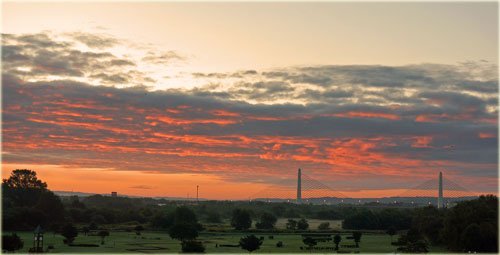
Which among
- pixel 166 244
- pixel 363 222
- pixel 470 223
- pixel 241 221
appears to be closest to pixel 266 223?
pixel 241 221

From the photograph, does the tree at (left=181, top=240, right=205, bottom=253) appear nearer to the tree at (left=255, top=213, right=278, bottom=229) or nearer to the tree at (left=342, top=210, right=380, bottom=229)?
the tree at (left=255, top=213, right=278, bottom=229)

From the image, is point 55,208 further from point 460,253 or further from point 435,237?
point 460,253

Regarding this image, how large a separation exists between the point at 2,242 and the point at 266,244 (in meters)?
43.6

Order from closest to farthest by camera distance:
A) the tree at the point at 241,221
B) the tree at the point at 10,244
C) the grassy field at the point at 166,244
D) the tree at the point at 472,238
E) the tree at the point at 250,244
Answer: the tree at the point at 10,244
the tree at the point at 250,244
the grassy field at the point at 166,244
the tree at the point at 472,238
the tree at the point at 241,221

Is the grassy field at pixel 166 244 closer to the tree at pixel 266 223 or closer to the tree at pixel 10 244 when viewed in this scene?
the tree at pixel 10 244

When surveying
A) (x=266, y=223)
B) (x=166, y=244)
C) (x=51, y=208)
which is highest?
(x=51, y=208)

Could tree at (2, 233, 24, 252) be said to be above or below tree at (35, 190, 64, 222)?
below

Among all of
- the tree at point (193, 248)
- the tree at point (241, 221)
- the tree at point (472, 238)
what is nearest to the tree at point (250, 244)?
the tree at point (193, 248)

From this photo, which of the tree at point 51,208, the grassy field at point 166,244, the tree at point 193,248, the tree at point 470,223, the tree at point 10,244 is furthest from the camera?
the tree at point 51,208

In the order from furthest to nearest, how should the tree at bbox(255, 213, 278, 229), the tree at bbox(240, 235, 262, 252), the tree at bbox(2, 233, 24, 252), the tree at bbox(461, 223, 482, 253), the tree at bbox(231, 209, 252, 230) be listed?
the tree at bbox(255, 213, 278, 229)
the tree at bbox(231, 209, 252, 230)
the tree at bbox(461, 223, 482, 253)
the tree at bbox(240, 235, 262, 252)
the tree at bbox(2, 233, 24, 252)

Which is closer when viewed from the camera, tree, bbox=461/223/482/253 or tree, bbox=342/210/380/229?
tree, bbox=461/223/482/253

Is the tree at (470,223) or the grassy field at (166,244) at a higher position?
the tree at (470,223)

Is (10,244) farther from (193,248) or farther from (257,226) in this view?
(257,226)

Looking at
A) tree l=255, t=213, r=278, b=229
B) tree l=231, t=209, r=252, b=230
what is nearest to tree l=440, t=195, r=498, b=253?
tree l=231, t=209, r=252, b=230
